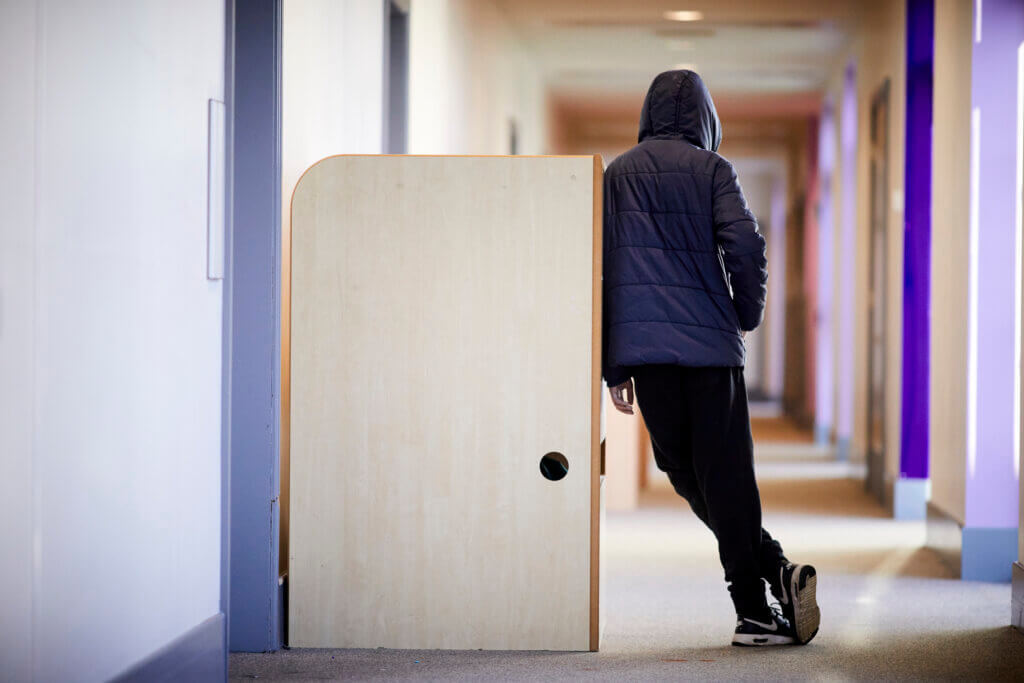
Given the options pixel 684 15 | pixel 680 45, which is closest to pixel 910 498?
pixel 684 15

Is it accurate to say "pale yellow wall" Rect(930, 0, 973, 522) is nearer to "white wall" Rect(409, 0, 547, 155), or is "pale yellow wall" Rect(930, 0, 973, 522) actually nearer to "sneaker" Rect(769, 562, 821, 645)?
"sneaker" Rect(769, 562, 821, 645)

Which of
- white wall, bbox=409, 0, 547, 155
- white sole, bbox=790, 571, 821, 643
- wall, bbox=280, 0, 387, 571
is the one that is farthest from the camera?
white wall, bbox=409, 0, 547, 155

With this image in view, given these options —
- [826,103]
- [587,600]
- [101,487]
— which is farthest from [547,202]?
[826,103]

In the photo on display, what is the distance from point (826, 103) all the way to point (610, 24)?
3160 mm

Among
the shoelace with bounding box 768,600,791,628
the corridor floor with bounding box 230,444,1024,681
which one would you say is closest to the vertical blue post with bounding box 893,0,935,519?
the corridor floor with bounding box 230,444,1024,681

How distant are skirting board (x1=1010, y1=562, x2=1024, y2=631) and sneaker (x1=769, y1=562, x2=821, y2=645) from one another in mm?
646

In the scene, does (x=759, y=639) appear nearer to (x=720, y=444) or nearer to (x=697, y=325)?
(x=720, y=444)

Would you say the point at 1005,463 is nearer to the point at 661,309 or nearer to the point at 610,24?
the point at 661,309

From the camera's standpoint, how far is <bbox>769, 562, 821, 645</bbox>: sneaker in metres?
2.94

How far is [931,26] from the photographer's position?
5.93m

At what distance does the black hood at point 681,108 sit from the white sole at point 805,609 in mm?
1107

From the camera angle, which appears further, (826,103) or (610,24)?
(826,103)

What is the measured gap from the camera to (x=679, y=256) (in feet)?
9.53

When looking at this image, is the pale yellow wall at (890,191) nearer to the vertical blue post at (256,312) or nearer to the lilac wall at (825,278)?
the lilac wall at (825,278)
